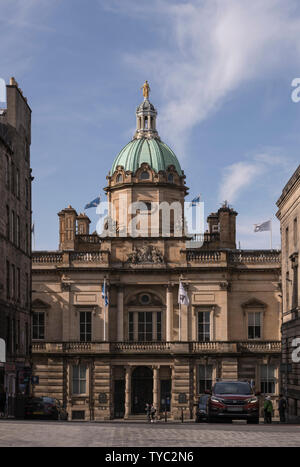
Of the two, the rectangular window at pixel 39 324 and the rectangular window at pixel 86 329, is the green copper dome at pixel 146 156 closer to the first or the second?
the rectangular window at pixel 86 329

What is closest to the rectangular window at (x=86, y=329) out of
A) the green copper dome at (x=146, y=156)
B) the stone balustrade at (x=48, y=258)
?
the stone balustrade at (x=48, y=258)

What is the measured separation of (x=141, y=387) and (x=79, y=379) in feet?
16.7

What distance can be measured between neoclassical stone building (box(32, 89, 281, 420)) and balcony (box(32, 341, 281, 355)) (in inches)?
3.2

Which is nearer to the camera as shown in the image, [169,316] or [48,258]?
[169,316]

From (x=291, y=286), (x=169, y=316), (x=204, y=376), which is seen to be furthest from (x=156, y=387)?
(x=291, y=286)

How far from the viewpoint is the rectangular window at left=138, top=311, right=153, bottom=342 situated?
256 feet

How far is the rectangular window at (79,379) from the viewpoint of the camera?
75312mm

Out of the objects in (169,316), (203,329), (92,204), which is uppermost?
(92,204)

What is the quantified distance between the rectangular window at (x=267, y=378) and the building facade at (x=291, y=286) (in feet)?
57.6

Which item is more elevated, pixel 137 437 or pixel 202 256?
pixel 202 256

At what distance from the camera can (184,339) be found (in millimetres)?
75938

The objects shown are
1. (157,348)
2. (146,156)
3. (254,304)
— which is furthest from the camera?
(146,156)

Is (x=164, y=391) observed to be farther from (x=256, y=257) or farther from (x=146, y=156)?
(x=146, y=156)

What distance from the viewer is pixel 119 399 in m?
75.5
